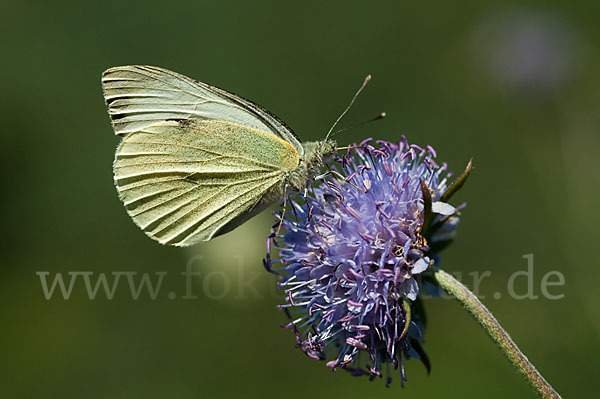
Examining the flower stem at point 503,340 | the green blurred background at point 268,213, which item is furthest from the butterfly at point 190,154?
the green blurred background at point 268,213

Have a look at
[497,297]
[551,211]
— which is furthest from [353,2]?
[497,297]

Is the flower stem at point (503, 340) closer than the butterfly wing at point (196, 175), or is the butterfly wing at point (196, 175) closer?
the flower stem at point (503, 340)

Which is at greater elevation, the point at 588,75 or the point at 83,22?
the point at 83,22

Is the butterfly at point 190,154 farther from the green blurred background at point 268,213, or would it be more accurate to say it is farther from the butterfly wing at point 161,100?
the green blurred background at point 268,213

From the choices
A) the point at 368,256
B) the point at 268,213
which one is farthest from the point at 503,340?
the point at 268,213

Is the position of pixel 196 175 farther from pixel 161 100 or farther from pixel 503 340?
pixel 503 340

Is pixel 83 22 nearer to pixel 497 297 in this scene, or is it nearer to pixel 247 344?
pixel 247 344
